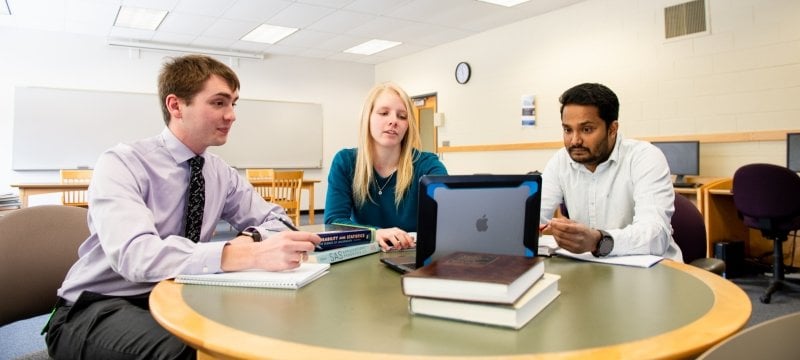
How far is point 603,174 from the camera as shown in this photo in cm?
184

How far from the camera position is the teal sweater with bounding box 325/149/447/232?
75.5 inches

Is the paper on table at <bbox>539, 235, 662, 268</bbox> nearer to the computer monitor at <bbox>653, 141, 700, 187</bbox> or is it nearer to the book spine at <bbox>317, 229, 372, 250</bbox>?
the book spine at <bbox>317, 229, 372, 250</bbox>

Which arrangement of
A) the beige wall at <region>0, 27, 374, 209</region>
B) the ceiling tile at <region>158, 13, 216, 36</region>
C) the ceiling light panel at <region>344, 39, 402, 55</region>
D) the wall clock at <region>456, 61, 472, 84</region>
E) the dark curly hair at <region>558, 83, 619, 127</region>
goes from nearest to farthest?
the dark curly hair at <region>558, 83, 619, 127</region> → the ceiling tile at <region>158, 13, 216, 36</region> → the beige wall at <region>0, 27, 374, 209</region> → the wall clock at <region>456, 61, 472, 84</region> → the ceiling light panel at <region>344, 39, 402, 55</region>

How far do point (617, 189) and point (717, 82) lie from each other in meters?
3.29

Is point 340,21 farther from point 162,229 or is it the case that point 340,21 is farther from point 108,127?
point 162,229

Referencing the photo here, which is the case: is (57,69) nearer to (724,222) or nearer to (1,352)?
(1,352)

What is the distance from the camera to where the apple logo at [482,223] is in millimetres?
1054

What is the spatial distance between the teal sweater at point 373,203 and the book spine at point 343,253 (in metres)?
0.51

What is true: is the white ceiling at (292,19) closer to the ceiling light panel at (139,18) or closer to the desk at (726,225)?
the ceiling light panel at (139,18)

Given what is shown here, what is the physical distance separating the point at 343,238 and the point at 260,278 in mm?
340

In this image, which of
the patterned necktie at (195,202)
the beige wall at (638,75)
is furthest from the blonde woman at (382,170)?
the beige wall at (638,75)

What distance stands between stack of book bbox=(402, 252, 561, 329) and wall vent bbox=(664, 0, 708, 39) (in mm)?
4546

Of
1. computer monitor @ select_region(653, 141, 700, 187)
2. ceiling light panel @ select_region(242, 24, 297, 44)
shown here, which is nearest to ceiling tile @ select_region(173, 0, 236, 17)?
ceiling light panel @ select_region(242, 24, 297, 44)

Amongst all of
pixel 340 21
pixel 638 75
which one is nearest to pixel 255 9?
pixel 340 21
